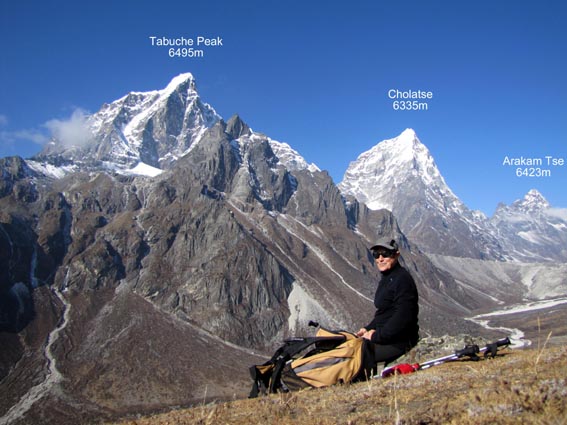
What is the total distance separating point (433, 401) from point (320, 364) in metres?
3.28

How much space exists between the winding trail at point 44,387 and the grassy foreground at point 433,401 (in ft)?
456

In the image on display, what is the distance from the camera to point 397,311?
1058 cm

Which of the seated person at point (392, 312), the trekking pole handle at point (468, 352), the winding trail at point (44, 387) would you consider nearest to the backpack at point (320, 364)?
the seated person at point (392, 312)

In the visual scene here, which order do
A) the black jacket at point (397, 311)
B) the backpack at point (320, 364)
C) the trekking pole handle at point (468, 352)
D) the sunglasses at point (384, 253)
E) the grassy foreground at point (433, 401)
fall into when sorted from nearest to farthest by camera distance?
the grassy foreground at point (433, 401), the backpack at point (320, 364), the black jacket at point (397, 311), the sunglasses at point (384, 253), the trekking pole handle at point (468, 352)

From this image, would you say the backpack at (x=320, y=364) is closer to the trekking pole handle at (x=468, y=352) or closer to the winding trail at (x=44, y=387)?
the trekking pole handle at (x=468, y=352)

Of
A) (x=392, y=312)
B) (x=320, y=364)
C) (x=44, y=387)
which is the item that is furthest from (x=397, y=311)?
(x=44, y=387)

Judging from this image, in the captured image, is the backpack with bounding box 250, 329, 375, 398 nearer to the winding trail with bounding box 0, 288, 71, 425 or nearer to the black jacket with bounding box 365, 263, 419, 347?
the black jacket with bounding box 365, 263, 419, 347

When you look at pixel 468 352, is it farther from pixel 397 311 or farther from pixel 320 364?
pixel 320 364

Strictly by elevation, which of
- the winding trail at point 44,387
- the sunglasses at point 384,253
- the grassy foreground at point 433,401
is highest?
the sunglasses at point 384,253

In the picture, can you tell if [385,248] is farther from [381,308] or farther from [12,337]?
[12,337]

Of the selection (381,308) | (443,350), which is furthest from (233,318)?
(381,308)

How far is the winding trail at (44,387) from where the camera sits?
395ft

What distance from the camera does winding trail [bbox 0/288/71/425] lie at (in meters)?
120

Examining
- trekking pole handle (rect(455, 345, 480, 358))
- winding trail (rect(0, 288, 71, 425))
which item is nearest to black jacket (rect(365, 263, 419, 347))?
trekking pole handle (rect(455, 345, 480, 358))
